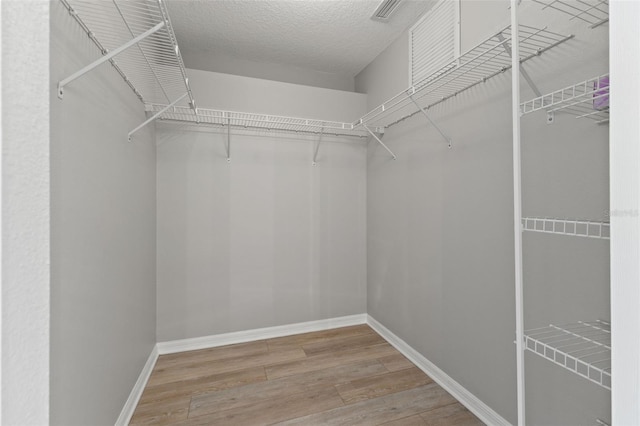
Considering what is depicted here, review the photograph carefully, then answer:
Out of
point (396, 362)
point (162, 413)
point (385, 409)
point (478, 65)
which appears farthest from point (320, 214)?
point (162, 413)

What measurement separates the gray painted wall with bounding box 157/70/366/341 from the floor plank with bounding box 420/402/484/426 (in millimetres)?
1231

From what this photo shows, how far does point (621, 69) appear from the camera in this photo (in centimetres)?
58

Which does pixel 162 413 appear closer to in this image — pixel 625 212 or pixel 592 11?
pixel 625 212

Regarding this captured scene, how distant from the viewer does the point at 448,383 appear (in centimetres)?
179

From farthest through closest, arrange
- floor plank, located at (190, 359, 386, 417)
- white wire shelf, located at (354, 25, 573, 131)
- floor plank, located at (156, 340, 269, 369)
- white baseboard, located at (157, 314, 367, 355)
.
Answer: white baseboard, located at (157, 314, 367, 355)
floor plank, located at (156, 340, 269, 369)
floor plank, located at (190, 359, 386, 417)
white wire shelf, located at (354, 25, 573, 131)

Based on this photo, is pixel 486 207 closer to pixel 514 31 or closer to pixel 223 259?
pixel 514 31

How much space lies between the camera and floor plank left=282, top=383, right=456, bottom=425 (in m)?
1.56

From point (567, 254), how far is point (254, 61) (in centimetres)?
276

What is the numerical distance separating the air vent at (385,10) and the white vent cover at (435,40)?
235 mm

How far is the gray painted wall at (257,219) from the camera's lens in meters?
2.28

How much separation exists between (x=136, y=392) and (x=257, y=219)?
4.59ft

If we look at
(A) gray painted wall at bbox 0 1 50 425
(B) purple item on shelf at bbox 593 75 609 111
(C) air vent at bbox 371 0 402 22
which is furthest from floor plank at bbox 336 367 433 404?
(C) air vent at bbox 371 0 402 22

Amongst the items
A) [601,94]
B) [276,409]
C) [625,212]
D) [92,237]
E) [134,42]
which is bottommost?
[276,409]

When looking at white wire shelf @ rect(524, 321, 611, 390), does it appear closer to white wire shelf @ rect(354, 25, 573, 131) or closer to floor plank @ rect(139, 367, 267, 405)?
white wire shelf @ rect(354, 25, 573, 131)
